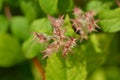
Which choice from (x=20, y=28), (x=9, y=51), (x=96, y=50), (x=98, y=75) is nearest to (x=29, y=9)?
(x=20, y=28)

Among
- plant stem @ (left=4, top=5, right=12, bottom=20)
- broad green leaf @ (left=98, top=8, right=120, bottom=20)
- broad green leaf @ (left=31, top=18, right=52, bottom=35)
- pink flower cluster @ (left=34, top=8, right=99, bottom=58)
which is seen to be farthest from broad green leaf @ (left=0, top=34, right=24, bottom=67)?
broad green leaf @ (left=98, top=8, right=120, bottom=20)

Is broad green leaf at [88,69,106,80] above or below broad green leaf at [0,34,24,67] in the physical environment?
below

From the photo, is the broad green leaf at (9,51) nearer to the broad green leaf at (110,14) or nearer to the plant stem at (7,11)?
the plant stem at (7,11)

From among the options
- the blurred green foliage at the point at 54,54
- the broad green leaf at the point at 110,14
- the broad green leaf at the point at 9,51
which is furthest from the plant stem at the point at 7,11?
the broad green leaf at the point at 110,14

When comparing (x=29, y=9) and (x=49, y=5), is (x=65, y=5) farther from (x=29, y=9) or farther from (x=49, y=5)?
(x=29, y=9)

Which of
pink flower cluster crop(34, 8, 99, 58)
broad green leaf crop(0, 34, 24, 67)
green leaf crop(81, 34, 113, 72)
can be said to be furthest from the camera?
broad green leaf crop(0, 34, 24, 67)

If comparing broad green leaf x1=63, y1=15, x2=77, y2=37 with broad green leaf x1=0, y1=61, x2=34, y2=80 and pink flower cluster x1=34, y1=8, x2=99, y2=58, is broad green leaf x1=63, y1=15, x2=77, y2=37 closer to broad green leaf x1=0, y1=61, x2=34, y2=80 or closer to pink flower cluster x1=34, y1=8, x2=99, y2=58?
pink flower cluster x1=34, y1=8, x2=99, y2=58

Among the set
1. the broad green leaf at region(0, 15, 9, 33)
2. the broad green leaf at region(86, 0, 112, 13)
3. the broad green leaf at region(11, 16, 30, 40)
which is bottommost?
the broad green leaf at region(86, 0, 112, 13)
